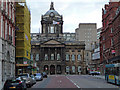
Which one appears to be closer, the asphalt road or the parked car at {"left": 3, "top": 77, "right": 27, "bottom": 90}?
the parked car at {"left": 3, "top": 77, "right": 27, "bottom": 90}

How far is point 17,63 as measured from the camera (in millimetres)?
54344

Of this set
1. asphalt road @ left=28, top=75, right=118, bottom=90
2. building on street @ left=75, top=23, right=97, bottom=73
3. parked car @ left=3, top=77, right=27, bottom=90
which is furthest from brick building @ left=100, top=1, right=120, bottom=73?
building on street @ left=75, top=23, right=97, bottom=73

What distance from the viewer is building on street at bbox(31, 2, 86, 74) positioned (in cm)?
11212

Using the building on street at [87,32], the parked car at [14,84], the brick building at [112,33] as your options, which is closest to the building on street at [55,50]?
the brick building at [112,33]

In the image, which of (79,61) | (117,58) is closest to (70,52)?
(79,61)

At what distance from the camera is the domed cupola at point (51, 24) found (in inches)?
4680

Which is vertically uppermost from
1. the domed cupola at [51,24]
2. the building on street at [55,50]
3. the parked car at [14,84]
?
the domed cupola at [51,24]

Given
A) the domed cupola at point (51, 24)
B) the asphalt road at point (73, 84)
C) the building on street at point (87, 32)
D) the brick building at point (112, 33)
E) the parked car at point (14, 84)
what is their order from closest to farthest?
1. the parked car at point (14, 84)
2. the asphalt road at point (73, 84)
3. the brick building at point (112, 33)
4. the domed cupola at point (51, 24)
5. the building on street at point (87, 32)

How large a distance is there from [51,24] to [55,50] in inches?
537

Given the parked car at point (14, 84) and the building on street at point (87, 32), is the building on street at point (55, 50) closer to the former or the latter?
the building on street at point (87, 32)

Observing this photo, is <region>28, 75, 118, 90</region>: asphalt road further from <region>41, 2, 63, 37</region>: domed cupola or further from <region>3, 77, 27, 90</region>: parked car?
<region>41, 2, 63, 37</region>: domed cupola

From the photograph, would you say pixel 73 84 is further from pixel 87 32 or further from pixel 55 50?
pixel 87 32

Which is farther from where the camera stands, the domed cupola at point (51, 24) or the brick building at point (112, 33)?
the domed cupola at point (51, 24)

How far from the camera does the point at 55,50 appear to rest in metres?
114
